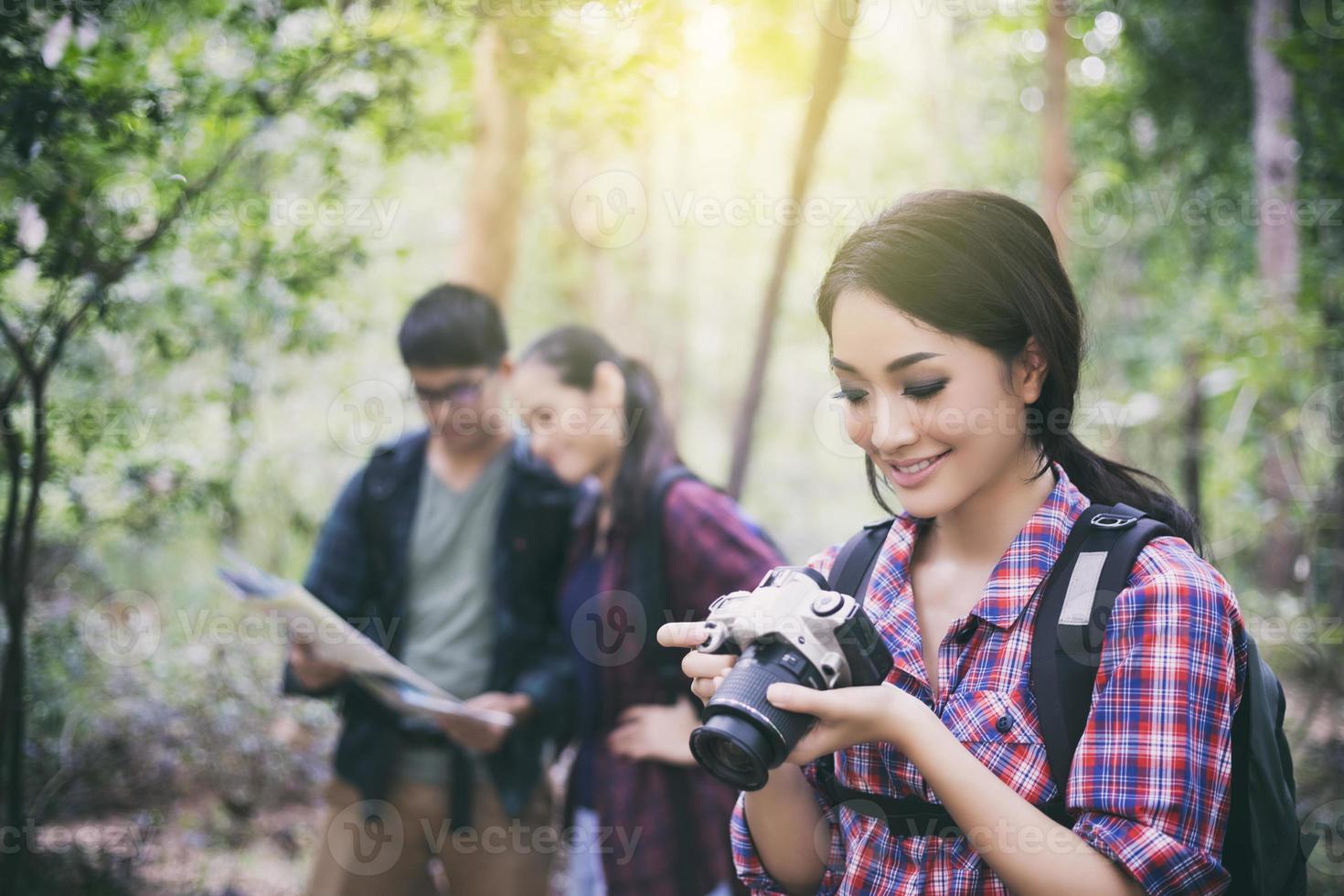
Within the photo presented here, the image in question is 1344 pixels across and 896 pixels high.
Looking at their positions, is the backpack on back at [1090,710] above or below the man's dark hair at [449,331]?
below

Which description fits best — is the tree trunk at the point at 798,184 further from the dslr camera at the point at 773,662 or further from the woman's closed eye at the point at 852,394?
the dslr camera at the point at 773,662

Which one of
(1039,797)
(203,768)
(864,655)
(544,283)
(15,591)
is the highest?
(544,283)

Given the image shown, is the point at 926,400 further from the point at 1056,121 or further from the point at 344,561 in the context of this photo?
the point at 1056,121

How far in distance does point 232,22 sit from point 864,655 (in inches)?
102

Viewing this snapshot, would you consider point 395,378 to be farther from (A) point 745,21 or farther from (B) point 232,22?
(B) point 232,22

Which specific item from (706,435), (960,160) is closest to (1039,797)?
(960,160)

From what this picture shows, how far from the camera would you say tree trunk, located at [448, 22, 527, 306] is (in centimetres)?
452

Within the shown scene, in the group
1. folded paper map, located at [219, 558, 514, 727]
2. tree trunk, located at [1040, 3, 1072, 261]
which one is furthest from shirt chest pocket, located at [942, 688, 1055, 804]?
tree trunk, located at [1040, 3, 1072, 261]

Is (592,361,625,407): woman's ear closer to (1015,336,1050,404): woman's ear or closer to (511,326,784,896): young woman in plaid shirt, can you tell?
(511,326,784,896): young woman in plaid shirt

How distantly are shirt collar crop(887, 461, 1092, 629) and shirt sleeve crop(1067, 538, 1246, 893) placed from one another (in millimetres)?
133

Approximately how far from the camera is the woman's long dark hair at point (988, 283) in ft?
Answer: 4.23

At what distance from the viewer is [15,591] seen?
2609 mm

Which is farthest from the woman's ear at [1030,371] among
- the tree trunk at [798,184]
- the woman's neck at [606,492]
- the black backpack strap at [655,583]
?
the tree trunk at [798,184]

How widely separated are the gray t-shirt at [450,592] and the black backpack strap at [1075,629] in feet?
5.96
